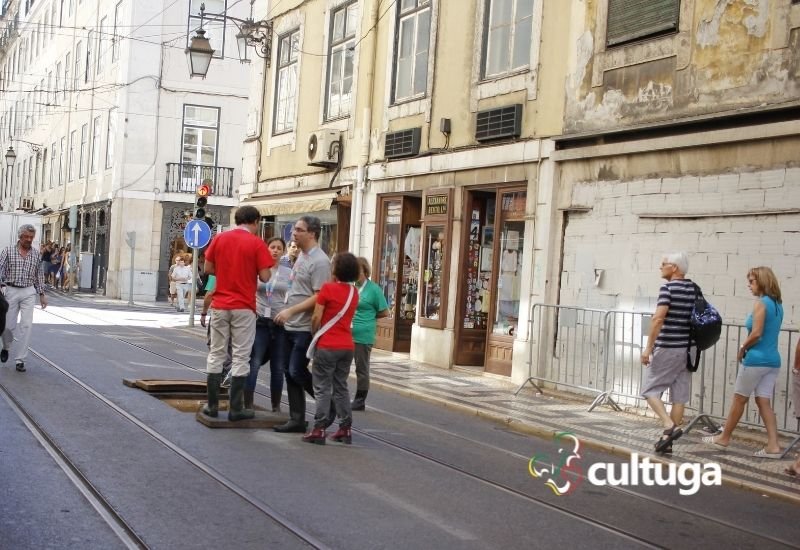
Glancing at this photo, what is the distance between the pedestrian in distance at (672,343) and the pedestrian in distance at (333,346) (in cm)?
258

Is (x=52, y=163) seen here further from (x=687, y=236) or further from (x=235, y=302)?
(x=235, y=302)

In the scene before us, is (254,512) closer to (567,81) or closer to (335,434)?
(335,434)

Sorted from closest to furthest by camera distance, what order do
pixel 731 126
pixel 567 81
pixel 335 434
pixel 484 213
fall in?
pixel 335 434 < pixel 731 126 < pixel 567 81 < pixel 484 213

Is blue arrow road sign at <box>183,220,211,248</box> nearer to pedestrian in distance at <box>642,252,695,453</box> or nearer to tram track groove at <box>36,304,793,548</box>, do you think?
tram track groove at <box>36,304,793,548</box>

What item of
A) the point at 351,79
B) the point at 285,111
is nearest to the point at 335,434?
the point at 351,79

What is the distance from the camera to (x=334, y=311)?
952 centimetres

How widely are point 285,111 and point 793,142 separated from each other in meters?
15.5

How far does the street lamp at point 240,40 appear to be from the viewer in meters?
23.1

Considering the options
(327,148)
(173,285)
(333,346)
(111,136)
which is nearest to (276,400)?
(333,346)

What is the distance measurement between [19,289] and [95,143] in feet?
103

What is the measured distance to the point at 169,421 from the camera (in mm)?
10133

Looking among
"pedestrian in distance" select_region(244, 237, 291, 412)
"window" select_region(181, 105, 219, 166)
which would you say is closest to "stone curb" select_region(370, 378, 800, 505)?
"pedestrian in distance" select_region(244, 237, 291, 412)

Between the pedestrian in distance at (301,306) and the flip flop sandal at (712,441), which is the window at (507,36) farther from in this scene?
the pedestrian in distance at (301,306)

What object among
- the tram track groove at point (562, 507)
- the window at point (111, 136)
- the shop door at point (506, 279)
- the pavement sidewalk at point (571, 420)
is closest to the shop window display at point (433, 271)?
the pavement sidewalk at point (571, 420)
